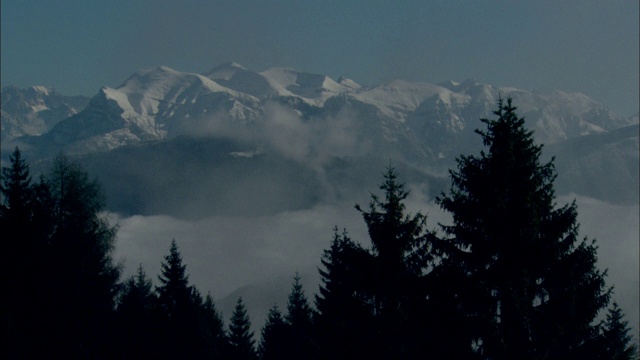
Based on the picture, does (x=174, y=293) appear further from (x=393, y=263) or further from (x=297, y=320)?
(x=393, y=263)

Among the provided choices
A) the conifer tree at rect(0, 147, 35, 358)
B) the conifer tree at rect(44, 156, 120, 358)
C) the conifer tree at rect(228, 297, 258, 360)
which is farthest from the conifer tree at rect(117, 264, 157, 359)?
the conifer tree at rect(228, 297, 258, 360)

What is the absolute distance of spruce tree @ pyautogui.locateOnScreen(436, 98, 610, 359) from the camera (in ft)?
60.9

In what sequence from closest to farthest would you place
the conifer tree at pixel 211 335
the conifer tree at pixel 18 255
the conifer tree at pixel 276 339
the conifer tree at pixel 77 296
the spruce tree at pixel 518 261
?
the spruce tree at pixel 518 261 < the conifer tree at pixel 18 255 < the conifer tree at pixel 77 296 < the conifer tree at pixel 211 335 < the conifer tree at pixel 276 339

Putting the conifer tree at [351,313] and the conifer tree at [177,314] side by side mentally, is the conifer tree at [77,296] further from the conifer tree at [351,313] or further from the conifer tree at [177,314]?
the conifer tree at [351,313]

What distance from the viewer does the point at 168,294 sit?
136 feet

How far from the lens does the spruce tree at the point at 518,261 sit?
18562 millimetres

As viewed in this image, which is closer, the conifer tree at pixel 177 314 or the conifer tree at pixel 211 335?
the conifer tree at pixel 177 314

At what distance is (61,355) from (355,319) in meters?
13.4

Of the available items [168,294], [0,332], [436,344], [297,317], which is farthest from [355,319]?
[297,317]

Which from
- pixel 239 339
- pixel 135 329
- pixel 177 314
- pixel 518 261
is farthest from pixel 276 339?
pixel 518 261

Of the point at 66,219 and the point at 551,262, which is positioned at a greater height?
the point at 66,219

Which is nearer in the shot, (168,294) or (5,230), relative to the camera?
(5,230)

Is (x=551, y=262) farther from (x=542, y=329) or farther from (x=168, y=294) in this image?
(x=168, y=294)

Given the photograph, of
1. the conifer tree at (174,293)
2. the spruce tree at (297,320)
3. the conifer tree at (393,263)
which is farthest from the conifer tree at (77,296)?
the spruce tree at (297,320)
